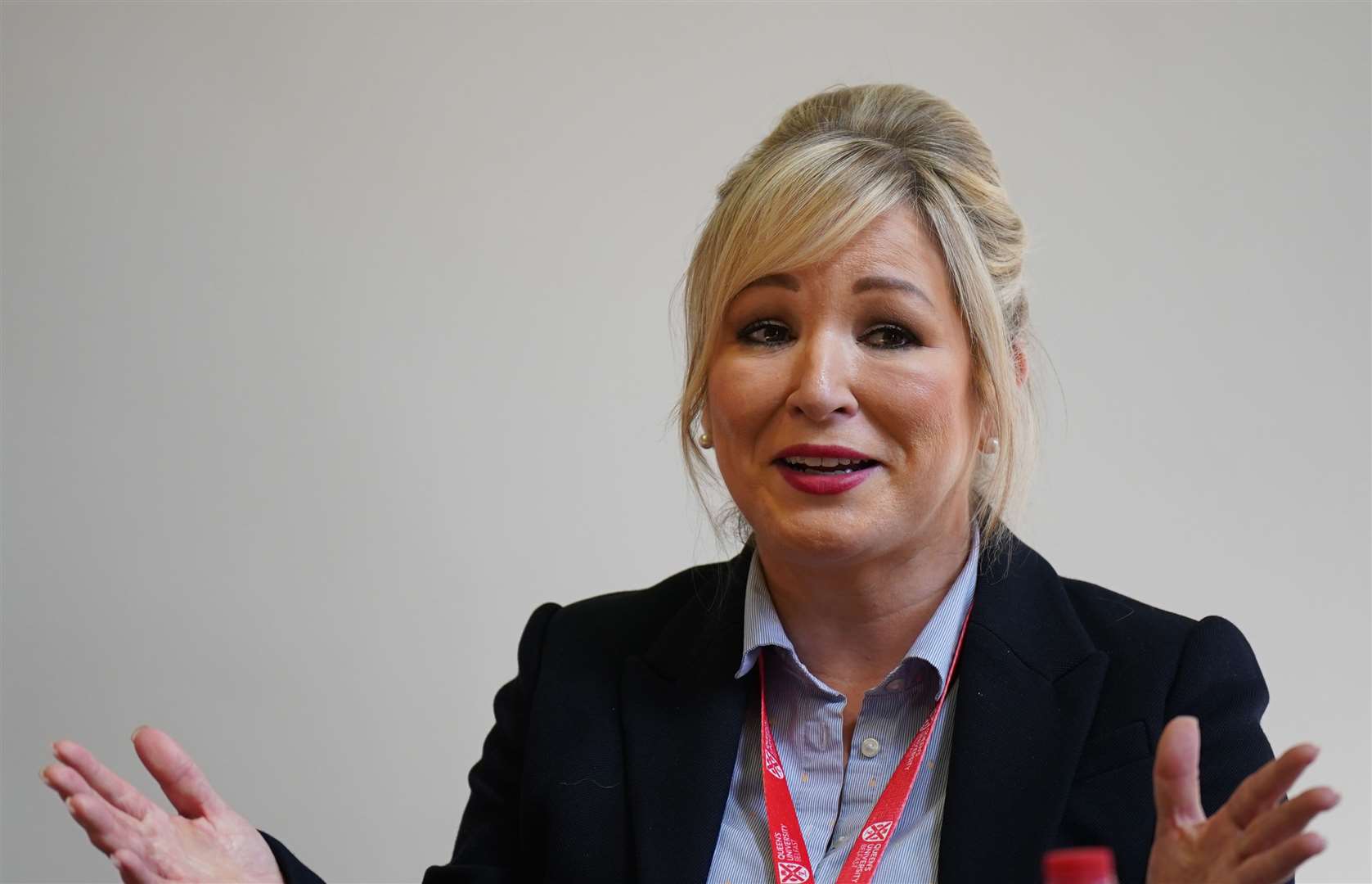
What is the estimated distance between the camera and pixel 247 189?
302 centimetres

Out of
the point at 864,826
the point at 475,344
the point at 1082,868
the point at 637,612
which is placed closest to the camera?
the point at 1082,868

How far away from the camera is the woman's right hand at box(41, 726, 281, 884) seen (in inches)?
56.7

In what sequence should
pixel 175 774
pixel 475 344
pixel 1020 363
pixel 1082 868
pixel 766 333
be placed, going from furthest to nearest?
Result: pixel 475 344
pixel 1020 363
pixel 766 333
pixel 175 774
pixel 1082 868

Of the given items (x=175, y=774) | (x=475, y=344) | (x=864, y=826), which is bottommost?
(x=864, y=826)

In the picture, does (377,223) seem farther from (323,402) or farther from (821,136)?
(821,136)

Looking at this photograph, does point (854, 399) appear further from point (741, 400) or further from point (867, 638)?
point (867, 638)

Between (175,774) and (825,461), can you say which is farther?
(825,461)

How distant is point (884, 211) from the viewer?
6.03 ft

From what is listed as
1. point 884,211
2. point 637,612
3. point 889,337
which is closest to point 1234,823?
point 889,337

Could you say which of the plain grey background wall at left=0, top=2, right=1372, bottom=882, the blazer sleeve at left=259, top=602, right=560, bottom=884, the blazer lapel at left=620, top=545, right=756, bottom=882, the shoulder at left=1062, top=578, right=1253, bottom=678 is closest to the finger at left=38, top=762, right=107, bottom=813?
the blazer sleeve at left=259, top=602, right=560, bottom=884

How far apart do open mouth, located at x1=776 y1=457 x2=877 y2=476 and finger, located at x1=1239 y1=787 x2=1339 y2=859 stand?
2.19 feet

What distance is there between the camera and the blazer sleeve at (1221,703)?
174 cm

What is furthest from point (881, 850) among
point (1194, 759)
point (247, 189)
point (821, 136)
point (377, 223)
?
point (247, 189)

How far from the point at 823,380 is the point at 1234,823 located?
0.70 m
